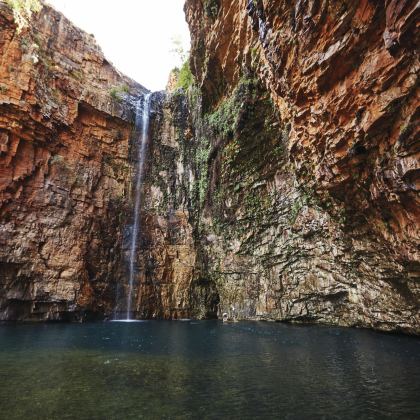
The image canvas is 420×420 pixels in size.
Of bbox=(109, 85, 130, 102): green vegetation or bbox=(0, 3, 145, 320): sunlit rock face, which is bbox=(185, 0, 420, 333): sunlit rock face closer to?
bbox=(0, 3, 145, 320): sunlit rock face

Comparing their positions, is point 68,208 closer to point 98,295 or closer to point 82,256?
point 82,256

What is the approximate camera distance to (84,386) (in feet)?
25.6

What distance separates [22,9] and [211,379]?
94.9 feet

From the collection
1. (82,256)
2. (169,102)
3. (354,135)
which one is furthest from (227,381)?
(169,102)

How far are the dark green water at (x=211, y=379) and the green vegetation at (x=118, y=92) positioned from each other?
2239 cm

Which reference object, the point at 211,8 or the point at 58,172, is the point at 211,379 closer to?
the point at 211,8

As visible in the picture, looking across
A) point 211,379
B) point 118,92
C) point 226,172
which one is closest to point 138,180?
point 118,92

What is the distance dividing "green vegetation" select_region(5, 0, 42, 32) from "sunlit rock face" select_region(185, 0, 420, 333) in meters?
12.4

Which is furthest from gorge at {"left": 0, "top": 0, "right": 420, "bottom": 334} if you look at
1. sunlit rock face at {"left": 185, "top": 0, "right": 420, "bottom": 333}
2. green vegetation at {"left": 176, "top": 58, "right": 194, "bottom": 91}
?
green vegetation at {"left": 176, "top": 58, "right": 194, "bottom": 91}

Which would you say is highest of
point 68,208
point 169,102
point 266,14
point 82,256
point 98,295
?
point 169,102

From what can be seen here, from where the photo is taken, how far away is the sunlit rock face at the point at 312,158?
9.65 m

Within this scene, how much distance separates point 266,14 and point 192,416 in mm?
13410

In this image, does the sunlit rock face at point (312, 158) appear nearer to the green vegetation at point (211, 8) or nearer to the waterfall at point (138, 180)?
the green vegetation at point (211, 8)

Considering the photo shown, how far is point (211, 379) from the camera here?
846 centimetres
